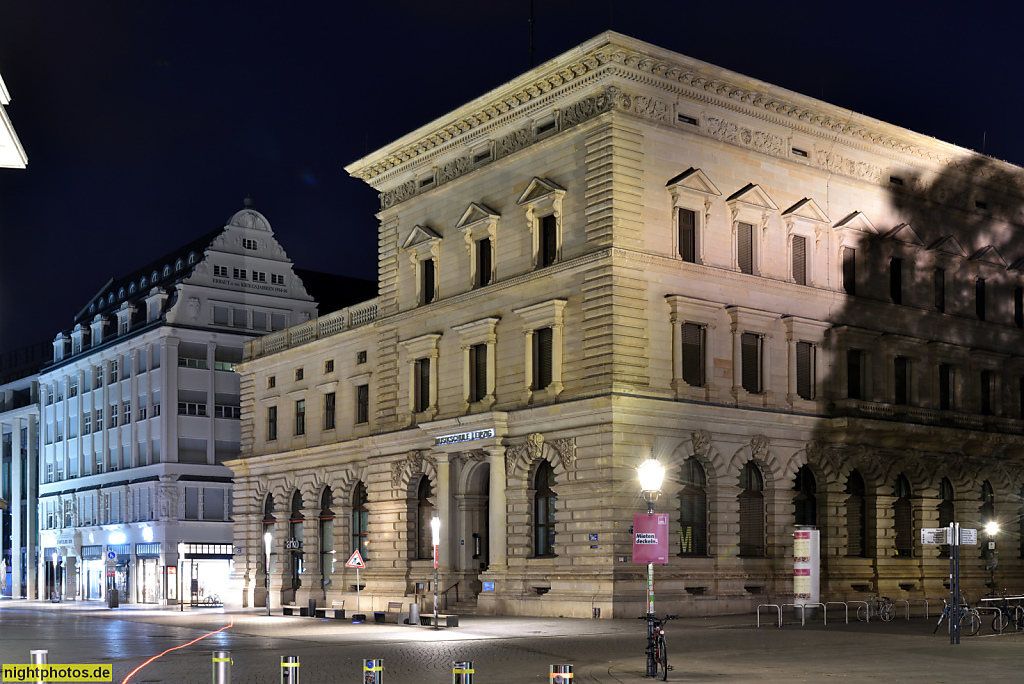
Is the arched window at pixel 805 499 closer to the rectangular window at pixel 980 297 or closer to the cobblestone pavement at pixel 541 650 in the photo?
the cobblestone pavement at pixel 541 650

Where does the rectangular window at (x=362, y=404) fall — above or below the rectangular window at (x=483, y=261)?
below

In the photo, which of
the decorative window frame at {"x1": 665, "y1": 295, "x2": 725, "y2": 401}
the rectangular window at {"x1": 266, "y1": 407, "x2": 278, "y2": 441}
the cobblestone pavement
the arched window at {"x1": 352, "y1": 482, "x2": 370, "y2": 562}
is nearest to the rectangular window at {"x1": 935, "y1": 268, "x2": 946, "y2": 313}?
the decorative window frame at {"x1": 665, "y1": 295, "x2": 725, "y2": 401}

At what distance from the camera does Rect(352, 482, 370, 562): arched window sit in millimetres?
67438

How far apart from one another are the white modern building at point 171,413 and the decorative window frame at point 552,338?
39070 millimetres

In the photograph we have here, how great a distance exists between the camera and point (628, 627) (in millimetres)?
44094

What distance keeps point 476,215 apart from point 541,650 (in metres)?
26.3

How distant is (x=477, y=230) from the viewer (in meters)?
58.2

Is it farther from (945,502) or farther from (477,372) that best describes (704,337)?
(945,502)

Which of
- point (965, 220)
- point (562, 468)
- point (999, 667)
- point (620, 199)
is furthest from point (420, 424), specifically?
point (999, 667)

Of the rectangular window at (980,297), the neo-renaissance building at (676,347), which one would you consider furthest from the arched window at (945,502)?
the rectangular window at (980,297)

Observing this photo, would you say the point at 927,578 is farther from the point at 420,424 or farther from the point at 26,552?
the point at 26,552

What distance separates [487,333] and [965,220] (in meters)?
24.6

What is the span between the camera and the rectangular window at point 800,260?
2254 inches

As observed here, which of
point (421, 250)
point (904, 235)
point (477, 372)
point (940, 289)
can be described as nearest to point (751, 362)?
point (904, 235)
